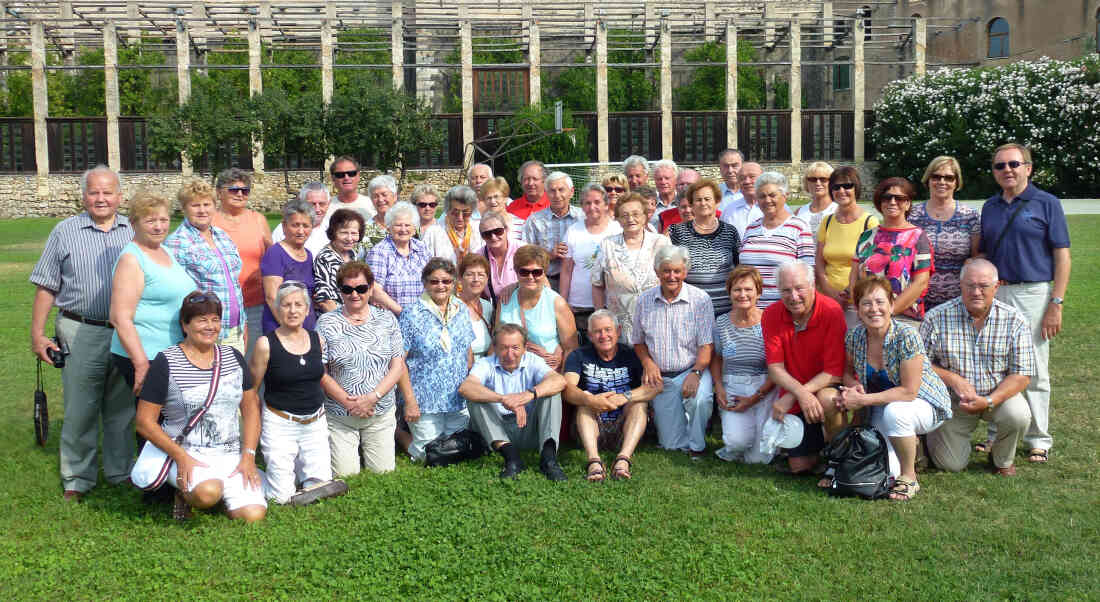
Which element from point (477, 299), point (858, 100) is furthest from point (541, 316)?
point (858, 100)

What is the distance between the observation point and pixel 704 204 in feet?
23.6

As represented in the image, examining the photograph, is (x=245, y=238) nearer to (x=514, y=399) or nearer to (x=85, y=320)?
(x=85, y=320)

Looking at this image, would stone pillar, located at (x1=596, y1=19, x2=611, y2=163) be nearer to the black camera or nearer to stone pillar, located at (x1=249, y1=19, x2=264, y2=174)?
stone pillar, located at (x1=249, y1=19, x2=264, y2=174)

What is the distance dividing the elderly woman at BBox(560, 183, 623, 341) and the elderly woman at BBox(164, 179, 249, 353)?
2665 millimetres

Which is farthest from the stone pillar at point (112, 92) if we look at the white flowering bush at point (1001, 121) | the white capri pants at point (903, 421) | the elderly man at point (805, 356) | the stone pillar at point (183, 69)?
the white capri pants at point (903, 421)

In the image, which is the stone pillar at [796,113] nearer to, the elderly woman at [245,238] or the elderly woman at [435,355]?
the elderly woman at [435,355]

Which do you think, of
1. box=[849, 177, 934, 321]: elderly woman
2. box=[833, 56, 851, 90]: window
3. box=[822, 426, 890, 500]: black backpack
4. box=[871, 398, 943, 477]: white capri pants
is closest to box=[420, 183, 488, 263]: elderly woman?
box=[849, 177, 934, 321]: elderly woman

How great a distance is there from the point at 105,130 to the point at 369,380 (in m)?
42.2

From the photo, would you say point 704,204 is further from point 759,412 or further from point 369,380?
point 369,380

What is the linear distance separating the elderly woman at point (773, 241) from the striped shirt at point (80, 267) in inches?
181

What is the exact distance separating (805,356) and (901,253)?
103cm

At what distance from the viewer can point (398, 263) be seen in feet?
23.1

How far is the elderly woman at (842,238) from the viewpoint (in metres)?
6.96

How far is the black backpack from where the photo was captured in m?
5.68
